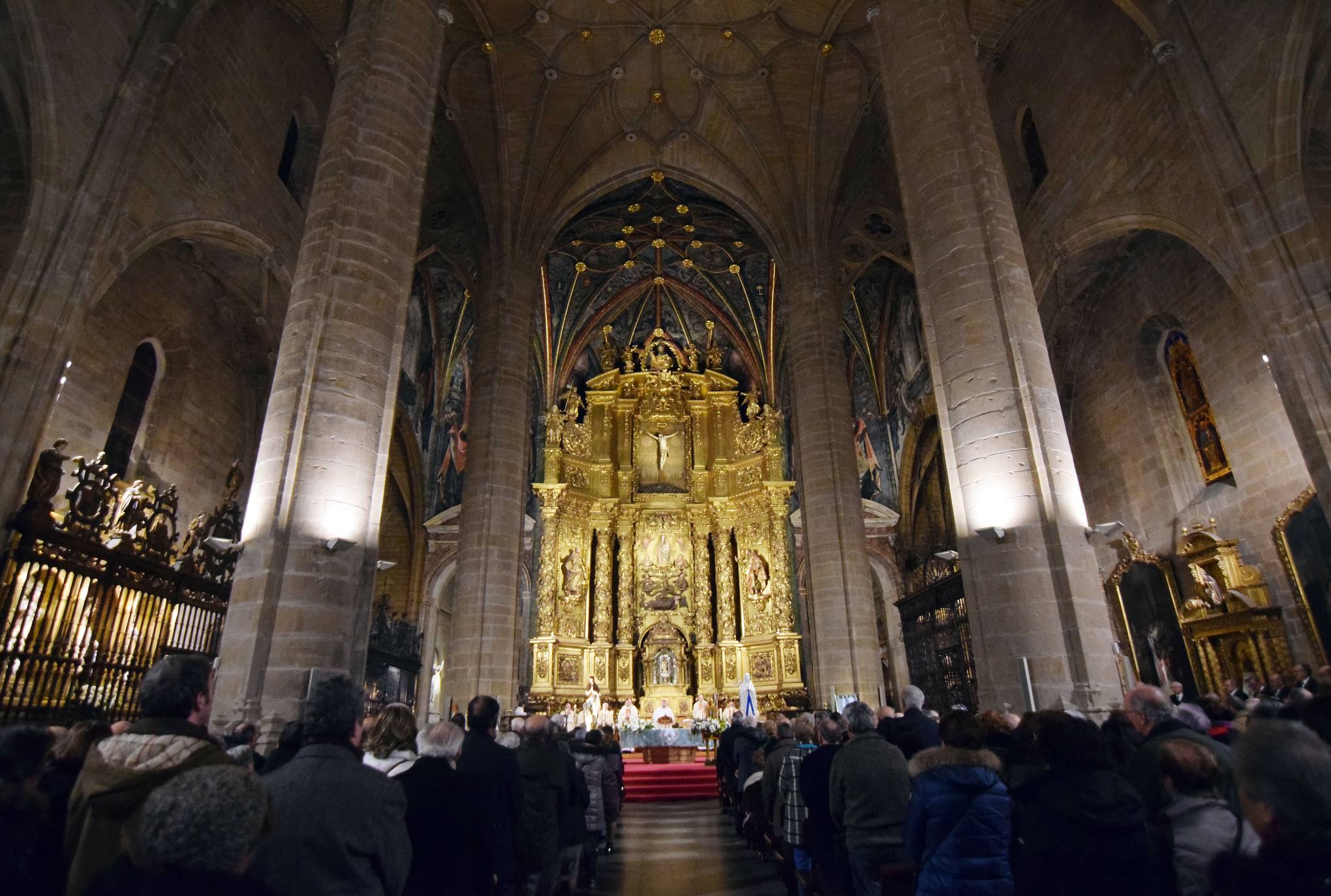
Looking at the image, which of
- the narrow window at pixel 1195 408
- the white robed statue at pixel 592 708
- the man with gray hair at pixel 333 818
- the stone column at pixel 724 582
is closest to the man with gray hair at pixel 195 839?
the man with gray hair at pixel 333 818

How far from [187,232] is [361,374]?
566cm

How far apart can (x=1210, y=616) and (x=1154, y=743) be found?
11414 mm

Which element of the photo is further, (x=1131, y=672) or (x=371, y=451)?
(x=1131, y=672)

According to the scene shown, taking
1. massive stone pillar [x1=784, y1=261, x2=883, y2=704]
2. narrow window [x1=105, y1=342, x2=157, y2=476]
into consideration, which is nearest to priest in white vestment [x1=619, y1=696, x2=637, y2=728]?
massive stone pillar [x1=784, y1=261, x2=883, y2=704]

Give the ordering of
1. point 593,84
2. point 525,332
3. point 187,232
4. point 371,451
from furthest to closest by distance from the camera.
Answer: point 593,84 → point 525,332 → point 187,232 → point 371,451

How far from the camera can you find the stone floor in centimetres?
587

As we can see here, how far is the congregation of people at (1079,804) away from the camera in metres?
1.64

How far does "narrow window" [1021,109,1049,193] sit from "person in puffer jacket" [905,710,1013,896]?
1350 centimetres

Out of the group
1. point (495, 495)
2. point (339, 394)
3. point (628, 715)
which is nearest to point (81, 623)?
point (339, 394)

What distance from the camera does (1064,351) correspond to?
632 inches

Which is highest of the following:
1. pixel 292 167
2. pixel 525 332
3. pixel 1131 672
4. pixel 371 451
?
pixel 292 167

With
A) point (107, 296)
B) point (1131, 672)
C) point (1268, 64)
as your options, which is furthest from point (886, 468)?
point (107, 296)

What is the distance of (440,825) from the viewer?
281 centimetres

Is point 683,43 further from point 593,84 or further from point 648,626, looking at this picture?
point 648,626
